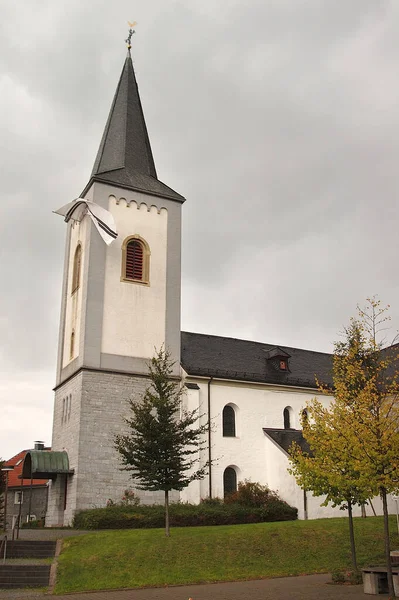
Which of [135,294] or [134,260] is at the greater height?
[134,260]

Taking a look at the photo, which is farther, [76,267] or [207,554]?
[76,267]

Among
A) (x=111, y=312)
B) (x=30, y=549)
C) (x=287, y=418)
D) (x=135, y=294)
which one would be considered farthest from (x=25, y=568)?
(x=287, y=418)

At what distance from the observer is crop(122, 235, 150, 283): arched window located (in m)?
34.5

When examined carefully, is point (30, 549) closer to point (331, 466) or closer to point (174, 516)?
point (174, 516)

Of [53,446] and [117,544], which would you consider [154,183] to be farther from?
[117,544]

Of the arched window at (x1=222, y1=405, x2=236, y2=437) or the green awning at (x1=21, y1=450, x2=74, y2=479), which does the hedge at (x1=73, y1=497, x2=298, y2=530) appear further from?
the arched window at (x1=222, y1=405, x2=236, y2=437)

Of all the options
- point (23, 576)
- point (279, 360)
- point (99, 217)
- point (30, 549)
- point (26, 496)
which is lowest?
point (23, 576)

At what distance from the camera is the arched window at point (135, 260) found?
3447cm

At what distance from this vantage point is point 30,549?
21219 millimetres

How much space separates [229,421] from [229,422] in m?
0.06

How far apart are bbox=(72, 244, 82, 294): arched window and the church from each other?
2.7 inches

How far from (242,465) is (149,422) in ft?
41.0

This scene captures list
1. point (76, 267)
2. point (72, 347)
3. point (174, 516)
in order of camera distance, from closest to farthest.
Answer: point (174, 516)
point (72, 347)
point (76, 267)

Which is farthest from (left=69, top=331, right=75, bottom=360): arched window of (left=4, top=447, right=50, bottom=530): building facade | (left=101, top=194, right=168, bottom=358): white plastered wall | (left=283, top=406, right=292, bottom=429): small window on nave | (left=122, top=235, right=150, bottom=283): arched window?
(left=4, top=447, right=50, bottom=530): building facade
